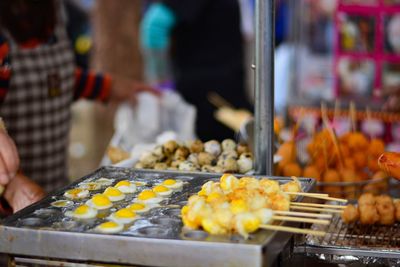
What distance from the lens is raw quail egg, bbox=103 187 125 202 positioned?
185cm

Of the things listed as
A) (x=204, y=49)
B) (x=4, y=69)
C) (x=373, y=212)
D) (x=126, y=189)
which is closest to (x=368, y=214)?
(x=373, y=212)

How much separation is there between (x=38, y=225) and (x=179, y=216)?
0.33 m

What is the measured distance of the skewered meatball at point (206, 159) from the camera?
2.42 metres

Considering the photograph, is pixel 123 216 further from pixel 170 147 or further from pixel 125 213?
pixel 170 147

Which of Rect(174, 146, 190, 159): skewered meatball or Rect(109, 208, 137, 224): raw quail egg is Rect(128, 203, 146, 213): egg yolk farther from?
Rect(174, 146, 190, 159): skewered meatball

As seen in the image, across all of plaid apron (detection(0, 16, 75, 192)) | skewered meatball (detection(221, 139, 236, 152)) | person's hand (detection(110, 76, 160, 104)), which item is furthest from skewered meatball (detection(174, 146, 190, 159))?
person's hand (detection(110, 76, 160, 104))

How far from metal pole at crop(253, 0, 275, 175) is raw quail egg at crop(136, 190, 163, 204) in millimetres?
476

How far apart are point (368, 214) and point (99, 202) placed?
2.75 ft

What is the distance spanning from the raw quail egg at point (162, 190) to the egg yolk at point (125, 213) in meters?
0.18

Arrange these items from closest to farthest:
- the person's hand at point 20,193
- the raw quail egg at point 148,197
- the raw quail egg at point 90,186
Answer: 1. the raw quail egg at point 148,197
2. the raw quail egg at point 90,186
3. the person's hand at point 20,193

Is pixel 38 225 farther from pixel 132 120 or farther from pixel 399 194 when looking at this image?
pixel 132 120

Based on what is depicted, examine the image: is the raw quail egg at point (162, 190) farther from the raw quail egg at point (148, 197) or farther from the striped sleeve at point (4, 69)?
the striped sleeve at point (4, 69)

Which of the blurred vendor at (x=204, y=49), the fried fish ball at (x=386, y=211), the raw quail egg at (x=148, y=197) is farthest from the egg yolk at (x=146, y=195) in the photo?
the blurred vendor at (x=204, y=49)

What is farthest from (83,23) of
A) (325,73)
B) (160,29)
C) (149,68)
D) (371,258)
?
(371,258)
